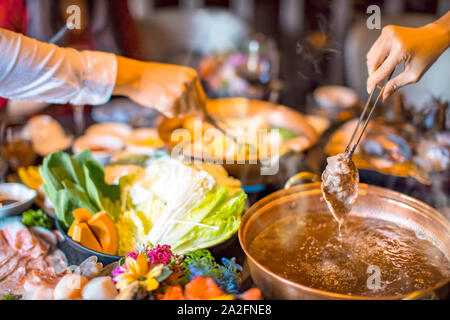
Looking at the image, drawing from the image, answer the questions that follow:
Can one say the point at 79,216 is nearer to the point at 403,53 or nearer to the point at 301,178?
the point at 301,178

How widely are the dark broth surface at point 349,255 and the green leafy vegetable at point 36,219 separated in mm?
766

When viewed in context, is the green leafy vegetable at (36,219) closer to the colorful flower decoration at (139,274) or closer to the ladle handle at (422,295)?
the colorful flower decoration at (139,274)

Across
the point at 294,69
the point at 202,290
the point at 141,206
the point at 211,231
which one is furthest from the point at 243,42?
the point at 202,290

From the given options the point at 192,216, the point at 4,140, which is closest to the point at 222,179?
the point at 192,216

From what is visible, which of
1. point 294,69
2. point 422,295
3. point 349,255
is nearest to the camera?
point 422,295

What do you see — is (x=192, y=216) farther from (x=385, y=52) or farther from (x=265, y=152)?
(x=385, y=52)

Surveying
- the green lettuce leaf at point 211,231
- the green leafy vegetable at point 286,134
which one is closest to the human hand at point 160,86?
the green lettuce leaf at point 211,231

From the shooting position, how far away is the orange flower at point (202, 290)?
97 centimetres

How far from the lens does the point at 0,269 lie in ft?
4.14

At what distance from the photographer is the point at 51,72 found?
1432 millimetres

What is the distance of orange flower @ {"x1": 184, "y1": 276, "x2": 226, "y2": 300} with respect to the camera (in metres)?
0.97

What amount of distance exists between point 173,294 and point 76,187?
2.06 feet

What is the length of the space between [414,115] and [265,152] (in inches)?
37.6

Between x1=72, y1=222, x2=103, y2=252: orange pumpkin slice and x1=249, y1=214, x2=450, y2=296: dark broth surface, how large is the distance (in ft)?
1.57
